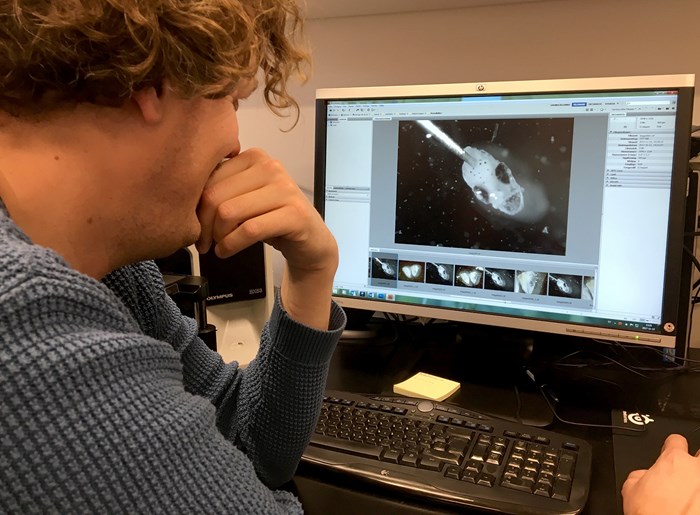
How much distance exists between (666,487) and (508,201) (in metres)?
0.54

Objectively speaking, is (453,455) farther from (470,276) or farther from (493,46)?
(493,46)

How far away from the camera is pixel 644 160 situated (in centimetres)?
98

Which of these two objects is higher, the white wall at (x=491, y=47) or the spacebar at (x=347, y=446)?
the white wall at (x=491, y=47)

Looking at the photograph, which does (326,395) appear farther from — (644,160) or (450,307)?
(644,160)

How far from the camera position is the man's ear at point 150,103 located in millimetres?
546

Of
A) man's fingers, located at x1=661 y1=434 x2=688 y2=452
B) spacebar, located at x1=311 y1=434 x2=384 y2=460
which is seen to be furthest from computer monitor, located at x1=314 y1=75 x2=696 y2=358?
spacebar, located at x1=311 y1=434 x2=384 y2=460

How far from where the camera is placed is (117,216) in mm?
575

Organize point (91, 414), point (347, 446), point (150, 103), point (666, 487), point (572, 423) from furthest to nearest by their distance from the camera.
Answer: point (572, 423) < point (347, 446) < point (666, 487) < point (150, 103) < point (91, 414)

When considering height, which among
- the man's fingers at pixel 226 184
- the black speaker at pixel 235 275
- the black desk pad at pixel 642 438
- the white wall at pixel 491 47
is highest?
the white wall at pixel 491 47

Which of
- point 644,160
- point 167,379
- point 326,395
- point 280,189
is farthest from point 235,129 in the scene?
point 644,160

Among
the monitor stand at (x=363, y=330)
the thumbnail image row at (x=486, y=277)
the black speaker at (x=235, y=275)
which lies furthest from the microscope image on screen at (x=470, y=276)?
the black speaker at (x=235, y=275)

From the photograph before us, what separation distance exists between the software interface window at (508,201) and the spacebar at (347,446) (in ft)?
1.26

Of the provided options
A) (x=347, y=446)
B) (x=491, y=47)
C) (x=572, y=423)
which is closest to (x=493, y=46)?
(x=491, y=47)

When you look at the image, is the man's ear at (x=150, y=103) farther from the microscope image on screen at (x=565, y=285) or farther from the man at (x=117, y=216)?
the microscope image on screen at (x=565, y=285)
